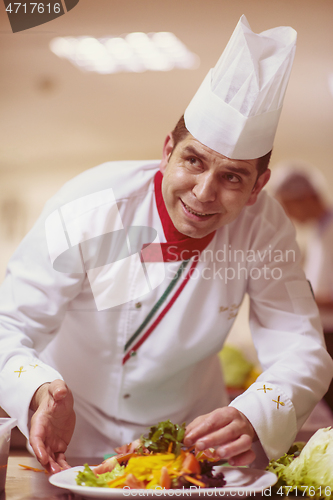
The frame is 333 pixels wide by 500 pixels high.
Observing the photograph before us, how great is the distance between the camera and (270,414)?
0.73m

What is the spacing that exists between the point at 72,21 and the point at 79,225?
38 centimetres

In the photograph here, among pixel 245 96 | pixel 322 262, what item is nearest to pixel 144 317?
pixel 245 96

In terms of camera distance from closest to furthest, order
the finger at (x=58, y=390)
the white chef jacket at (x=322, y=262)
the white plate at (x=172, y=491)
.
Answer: the white plate at (x=172, y=491) < the finger at (x=58, y=390) < the white chef jacket at (x=322, y=262)

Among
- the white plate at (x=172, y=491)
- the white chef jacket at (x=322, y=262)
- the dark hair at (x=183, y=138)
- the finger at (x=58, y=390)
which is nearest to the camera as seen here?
the white plate at (x=172, y=491)

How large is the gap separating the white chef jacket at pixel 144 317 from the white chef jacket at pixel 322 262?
27 cm

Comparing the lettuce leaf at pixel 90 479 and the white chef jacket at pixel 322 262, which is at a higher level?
the lettuce leaf at pixel 90 479

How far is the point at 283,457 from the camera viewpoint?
2.40 feet

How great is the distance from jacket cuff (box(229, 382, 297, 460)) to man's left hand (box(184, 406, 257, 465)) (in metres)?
0.04

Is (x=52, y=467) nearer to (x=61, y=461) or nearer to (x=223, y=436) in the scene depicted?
(x=61, y=461)

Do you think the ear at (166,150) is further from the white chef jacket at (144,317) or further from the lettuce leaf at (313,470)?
the lettuce leaf at (313,470)

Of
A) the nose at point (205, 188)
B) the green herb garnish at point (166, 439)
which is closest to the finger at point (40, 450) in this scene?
the green herb garnish at point (166, 439)

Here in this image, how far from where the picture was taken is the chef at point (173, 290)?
2.37 feet

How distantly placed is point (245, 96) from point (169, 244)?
0.27 meters

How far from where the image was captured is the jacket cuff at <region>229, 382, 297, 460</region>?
71 centimetres
